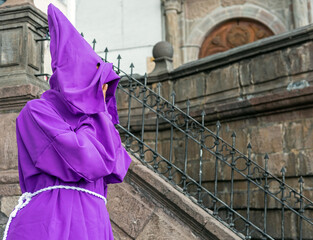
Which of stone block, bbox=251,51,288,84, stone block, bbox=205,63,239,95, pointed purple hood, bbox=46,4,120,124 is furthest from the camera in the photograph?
stone block, bbox=205,63,239,95

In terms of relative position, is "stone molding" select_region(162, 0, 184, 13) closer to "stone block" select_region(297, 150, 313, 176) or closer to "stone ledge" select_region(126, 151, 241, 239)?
"stone block" select_region(297, 150, 313, 176)

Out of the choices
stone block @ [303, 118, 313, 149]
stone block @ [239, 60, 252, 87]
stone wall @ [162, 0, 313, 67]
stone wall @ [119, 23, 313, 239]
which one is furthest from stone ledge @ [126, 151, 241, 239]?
stone wall @ [162, 0, 313, 67]

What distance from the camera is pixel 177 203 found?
4.19 metres

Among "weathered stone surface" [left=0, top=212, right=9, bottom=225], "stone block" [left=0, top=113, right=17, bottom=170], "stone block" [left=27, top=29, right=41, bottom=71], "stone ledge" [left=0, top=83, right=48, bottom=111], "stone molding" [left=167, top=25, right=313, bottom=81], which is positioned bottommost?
"weathered stone surface" [left=0, top=212, right=9, bottom=225]

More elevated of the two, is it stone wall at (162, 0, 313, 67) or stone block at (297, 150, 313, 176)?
stone wall at (162, 0, 313, 67)

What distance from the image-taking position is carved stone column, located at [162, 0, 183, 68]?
42.5 ft

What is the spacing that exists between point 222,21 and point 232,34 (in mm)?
418

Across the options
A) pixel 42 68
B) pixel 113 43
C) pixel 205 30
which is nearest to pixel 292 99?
pixel 42 68

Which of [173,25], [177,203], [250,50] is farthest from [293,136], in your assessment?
[173,25]

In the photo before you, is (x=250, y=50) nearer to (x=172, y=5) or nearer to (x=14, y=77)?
(x=14, y=77)

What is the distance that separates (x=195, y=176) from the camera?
7.35 meters

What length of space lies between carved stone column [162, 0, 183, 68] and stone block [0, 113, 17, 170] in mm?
8842

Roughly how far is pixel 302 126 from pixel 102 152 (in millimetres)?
4480

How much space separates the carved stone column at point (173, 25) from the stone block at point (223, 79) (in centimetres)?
556
